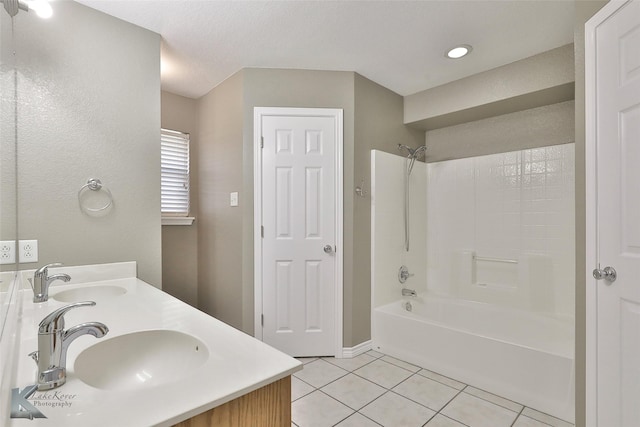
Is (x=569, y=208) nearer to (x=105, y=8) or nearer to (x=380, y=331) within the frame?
(x=380, y=331)

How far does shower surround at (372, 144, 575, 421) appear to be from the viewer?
2.15m

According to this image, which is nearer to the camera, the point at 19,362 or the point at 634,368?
the point at 19,362

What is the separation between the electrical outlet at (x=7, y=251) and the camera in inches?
43.6

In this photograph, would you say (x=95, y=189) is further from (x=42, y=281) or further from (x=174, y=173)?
(x=174, y=173)

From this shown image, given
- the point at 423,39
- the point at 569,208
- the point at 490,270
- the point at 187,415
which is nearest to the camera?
the point at 187,415

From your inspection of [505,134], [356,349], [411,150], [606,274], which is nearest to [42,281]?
[356,349]

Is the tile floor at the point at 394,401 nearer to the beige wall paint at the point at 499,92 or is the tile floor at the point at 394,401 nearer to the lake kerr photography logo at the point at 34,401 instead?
the lake kerr photography logo at the point at 34,401

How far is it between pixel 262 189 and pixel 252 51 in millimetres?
1043

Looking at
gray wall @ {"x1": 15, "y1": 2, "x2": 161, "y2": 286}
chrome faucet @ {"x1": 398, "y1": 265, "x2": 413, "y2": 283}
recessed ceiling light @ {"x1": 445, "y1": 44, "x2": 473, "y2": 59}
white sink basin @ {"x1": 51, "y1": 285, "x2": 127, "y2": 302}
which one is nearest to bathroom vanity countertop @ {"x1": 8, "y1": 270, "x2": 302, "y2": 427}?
Answer: white sink basin @ {"x1": 51, "y1": 285, "x2": 127, "y2": 302}

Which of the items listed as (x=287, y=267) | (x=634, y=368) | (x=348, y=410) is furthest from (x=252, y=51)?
(x=634, y=368)

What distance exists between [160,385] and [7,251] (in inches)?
41.5

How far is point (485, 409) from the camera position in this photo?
6.11 ft

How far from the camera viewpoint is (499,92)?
2512 millimetres

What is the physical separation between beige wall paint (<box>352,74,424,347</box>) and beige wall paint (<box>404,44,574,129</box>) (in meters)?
0.41
